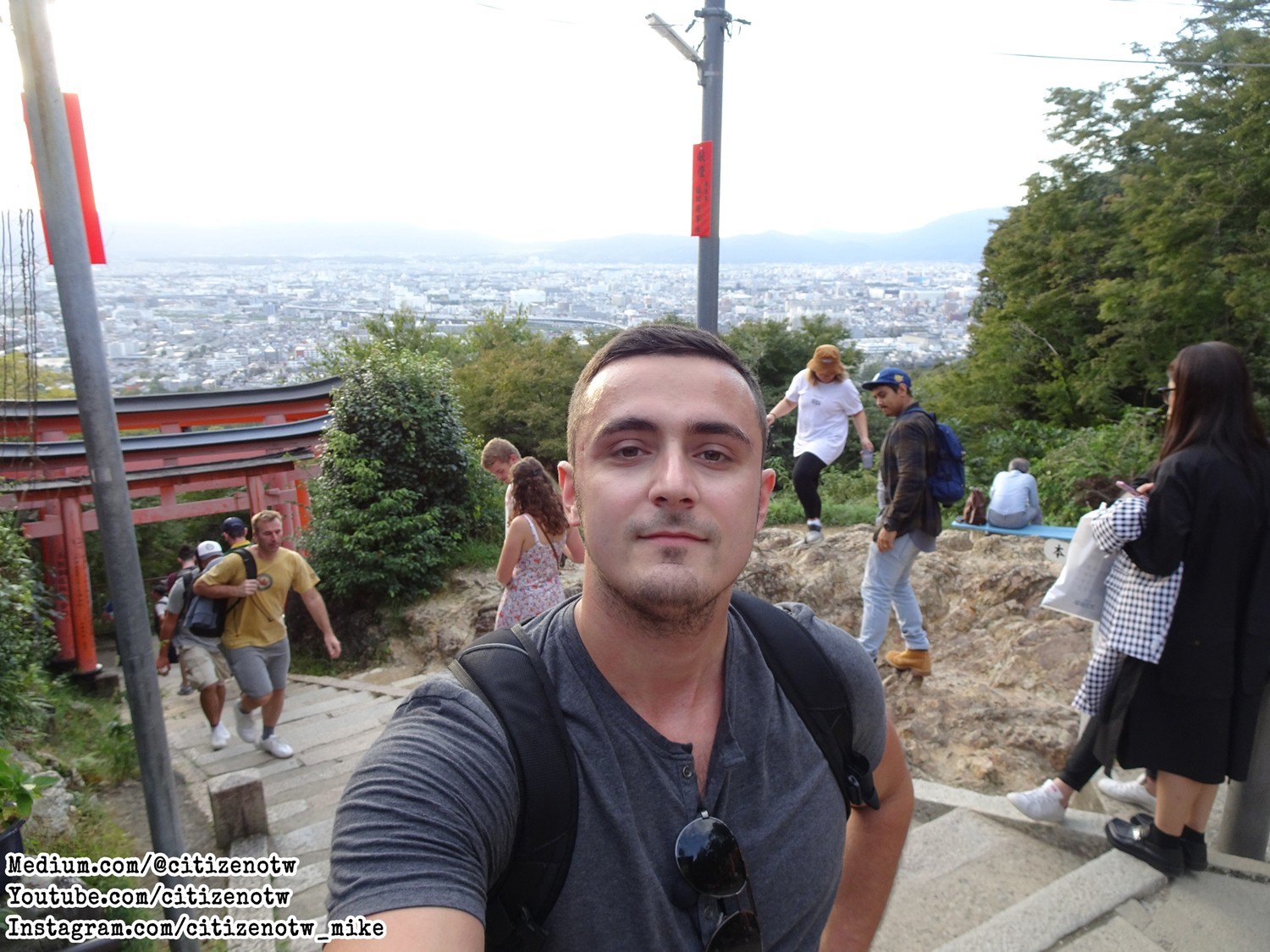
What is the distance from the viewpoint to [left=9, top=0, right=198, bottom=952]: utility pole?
254 centimetres

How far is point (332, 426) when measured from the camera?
10469mm

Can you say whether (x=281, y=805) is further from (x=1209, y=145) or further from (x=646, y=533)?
(x=1209, y=145)

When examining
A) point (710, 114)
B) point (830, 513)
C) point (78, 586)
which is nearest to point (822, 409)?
point (710, 114)

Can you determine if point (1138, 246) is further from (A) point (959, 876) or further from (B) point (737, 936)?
(B) point (737, 936)

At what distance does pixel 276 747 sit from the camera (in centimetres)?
612

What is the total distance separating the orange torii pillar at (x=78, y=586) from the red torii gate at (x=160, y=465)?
0.01 meters

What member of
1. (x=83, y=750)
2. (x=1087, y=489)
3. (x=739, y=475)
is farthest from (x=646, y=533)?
(x=1087, y=489)

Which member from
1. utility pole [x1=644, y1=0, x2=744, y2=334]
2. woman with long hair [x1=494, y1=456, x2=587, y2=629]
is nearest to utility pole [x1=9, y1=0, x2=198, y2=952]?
woman with long hair [x1=494, y1=456, x2=587, y2=629]

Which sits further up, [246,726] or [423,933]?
[423,933]

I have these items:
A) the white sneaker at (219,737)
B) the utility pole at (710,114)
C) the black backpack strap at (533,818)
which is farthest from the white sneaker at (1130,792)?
the white sneaker at (219,737)

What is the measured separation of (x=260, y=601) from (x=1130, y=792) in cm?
512

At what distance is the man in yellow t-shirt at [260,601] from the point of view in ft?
18.0

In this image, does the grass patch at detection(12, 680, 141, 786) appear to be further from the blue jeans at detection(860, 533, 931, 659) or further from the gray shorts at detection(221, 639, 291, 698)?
the blue jeans at detection(860, 533, 931, 659)

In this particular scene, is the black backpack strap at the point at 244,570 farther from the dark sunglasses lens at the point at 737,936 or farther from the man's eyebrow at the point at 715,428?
the dark sunglasses lens at the point at 737,936
